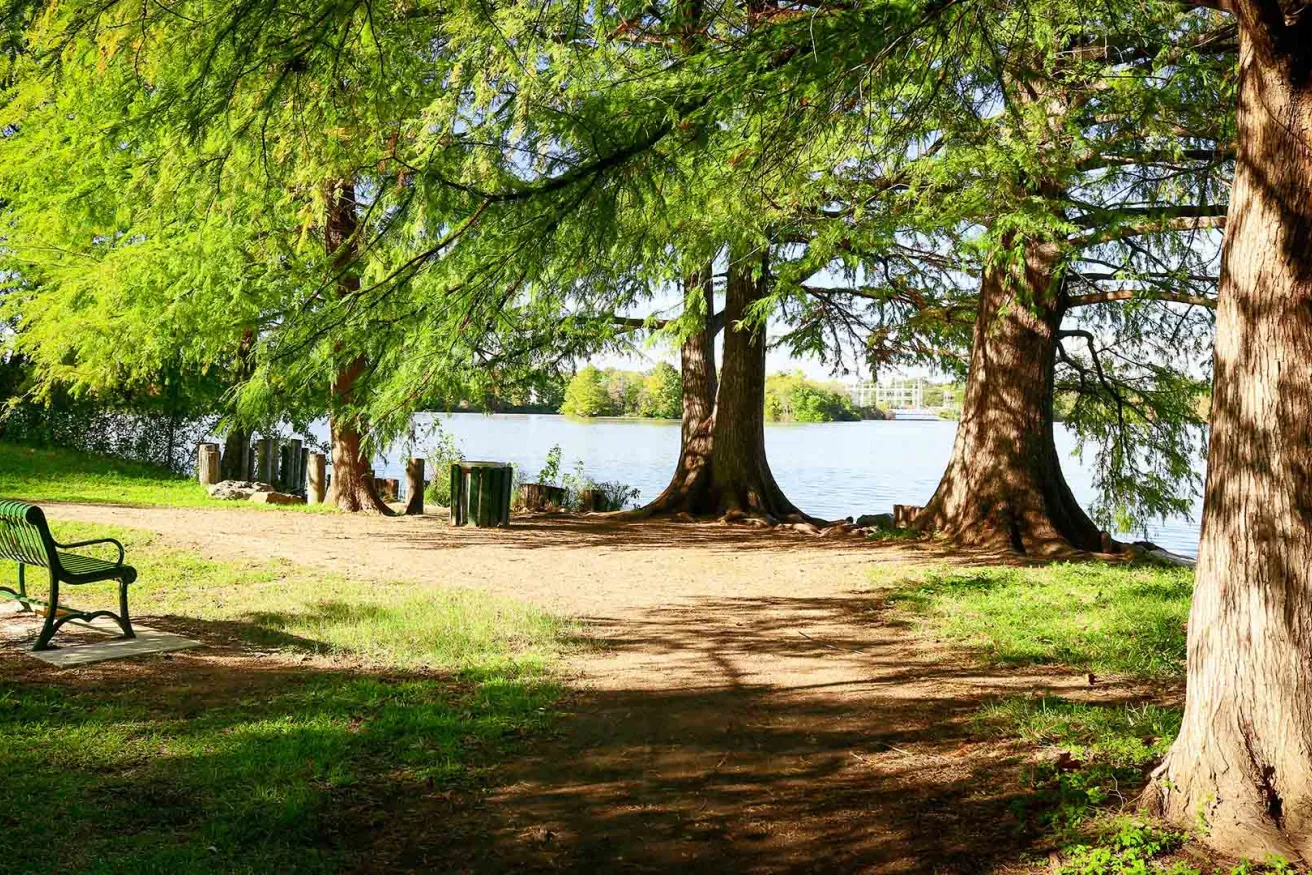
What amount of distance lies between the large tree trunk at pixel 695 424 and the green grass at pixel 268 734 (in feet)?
27.1

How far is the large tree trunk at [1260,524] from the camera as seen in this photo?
3.63m

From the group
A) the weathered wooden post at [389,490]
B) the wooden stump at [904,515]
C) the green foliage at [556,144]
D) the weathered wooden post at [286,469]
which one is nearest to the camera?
the green foliage at [556,144]

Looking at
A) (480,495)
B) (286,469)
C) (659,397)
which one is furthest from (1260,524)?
(659,397)

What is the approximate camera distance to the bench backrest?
5.82 meters

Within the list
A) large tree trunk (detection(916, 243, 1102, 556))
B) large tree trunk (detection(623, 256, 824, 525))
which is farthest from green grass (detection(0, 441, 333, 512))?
large tree trunk (detection(916, 243, 1102, 556))

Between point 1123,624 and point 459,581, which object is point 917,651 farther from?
point 459,581

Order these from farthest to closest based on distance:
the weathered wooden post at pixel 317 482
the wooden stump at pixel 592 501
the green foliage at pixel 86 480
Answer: the wooden stump at pixel 592 501 < the weathered wooden post at pixel 317 482 < the green foliage at pixel 86 480

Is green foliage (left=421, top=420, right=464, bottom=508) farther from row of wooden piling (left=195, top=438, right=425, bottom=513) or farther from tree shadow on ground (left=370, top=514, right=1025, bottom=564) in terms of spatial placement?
tree shadow on ground (left=370, top=514, right=1025, bottom=564)

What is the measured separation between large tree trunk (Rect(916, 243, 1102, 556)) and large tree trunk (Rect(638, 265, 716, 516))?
477cm

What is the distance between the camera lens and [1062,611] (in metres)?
7.67

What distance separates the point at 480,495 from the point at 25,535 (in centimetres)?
804

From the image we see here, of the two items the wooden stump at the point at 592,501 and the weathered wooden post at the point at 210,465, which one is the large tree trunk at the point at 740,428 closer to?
the wooden stump at the point at 592,501

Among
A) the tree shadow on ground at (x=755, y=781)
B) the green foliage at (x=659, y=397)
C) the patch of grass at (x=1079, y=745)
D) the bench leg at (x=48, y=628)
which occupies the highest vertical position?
the green foliage at (x=659, y=397)

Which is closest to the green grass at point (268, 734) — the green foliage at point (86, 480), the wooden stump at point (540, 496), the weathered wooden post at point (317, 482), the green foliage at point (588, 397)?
the green foliage at point (86, 480)
